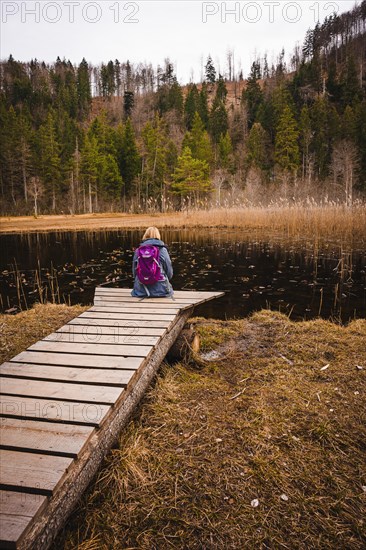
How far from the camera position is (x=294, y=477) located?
79.4 inches

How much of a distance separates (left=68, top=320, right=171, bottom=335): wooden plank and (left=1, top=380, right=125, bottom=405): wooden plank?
1005 mm

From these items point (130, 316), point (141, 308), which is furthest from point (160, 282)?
point (130, 316)

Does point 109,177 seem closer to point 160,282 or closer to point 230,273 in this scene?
point 230,273

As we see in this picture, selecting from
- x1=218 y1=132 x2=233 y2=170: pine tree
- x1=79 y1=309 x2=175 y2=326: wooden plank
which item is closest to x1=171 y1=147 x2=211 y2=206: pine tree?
x1=218 y1=132 x2=233 y2=170: pine tree

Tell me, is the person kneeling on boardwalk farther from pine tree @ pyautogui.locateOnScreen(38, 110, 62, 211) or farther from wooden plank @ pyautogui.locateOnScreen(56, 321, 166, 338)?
pine tree @ pyautogui.locateOnScreen(38, 110, 62, 211)

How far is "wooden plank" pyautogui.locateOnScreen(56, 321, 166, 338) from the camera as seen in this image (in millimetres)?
3115

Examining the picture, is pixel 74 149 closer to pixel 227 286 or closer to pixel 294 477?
pixel 227 286

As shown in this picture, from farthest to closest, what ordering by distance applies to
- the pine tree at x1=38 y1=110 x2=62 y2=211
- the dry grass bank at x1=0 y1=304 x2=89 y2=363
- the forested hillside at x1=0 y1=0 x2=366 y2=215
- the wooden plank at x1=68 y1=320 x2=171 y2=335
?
the pine tree at x1=38 y1=110 x2=62 y2=211, the forested hillside at x1=0 y1=0 x2=366 y2=215, the dry grass bank at x1=0 y1=304 x2=89 y2=363, the wooden plank at x1=68 y1=320 x2=171 y2=335

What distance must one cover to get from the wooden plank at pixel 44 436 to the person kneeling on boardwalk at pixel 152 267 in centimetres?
251

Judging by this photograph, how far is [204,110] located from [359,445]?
61659 mm

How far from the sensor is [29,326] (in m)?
4.69

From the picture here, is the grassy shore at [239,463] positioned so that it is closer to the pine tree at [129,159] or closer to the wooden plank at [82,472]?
the wooden plank at [82,472]

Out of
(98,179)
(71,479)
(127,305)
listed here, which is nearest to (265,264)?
(127,305)

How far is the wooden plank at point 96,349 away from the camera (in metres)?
2.71
